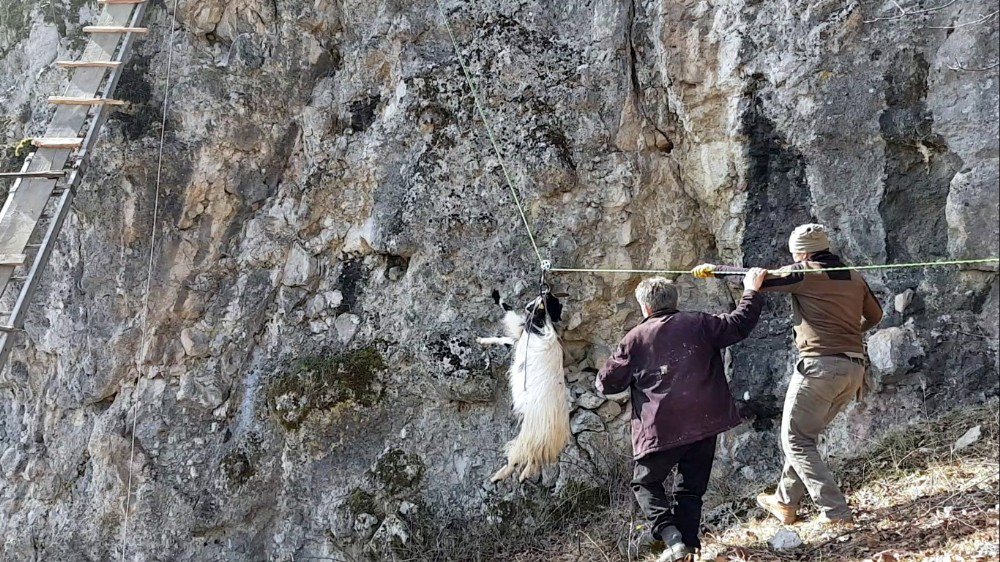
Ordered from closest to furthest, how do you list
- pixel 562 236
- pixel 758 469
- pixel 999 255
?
pixel 999 255
pixel 758 469
pixel 562 236

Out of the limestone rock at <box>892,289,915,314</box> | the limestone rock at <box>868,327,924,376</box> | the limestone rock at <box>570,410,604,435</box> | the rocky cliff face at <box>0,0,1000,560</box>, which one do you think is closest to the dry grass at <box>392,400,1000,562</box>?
the rocky cliff face at <box>0,0,1000,560</box>

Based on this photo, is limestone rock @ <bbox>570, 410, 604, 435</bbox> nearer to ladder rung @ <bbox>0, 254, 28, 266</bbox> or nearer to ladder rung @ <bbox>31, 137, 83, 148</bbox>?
ladder rung @ <bbox>0, 254, 28, 266</bbox>

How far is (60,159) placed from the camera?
5.49m

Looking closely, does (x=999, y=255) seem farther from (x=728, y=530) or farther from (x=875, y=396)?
(x=728, y=530)

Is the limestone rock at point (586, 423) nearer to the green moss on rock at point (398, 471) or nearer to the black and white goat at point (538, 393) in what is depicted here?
the black and white goat at point (538, 393)

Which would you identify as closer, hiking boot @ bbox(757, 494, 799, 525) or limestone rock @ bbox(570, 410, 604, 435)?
hiking boot @ bbox(757, 494, 799, 525)

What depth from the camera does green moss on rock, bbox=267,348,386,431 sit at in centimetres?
577

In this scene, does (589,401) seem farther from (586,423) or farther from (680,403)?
(680,403)

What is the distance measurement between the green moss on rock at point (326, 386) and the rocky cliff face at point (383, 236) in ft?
0.06

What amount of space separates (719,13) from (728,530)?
3.49 m

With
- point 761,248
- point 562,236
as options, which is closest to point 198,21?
point 562,236

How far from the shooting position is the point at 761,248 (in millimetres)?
5336

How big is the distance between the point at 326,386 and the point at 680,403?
2841mm

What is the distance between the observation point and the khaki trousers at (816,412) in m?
4.06
